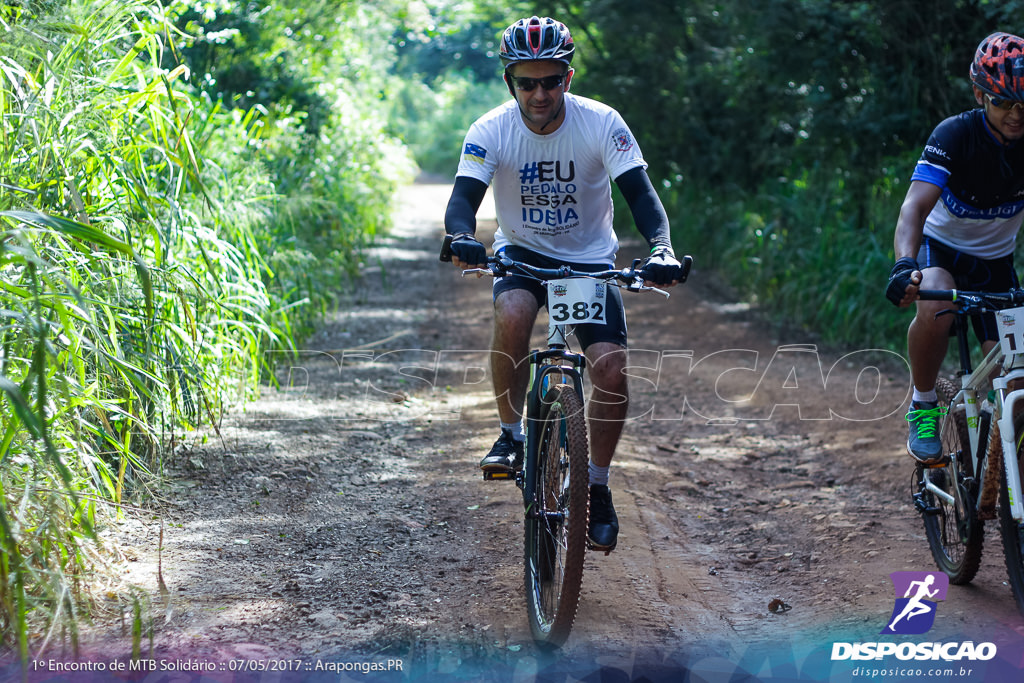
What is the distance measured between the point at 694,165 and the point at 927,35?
5.17 metres

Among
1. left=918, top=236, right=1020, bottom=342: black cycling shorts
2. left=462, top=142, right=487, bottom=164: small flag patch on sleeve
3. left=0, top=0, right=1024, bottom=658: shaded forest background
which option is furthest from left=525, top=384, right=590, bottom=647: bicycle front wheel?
left=918, top=236, right=1020, bottom=342: black cycling shorts

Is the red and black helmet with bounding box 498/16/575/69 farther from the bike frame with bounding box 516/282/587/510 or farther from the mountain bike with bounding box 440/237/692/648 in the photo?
the bike frame with bounding box 516/282/587/510

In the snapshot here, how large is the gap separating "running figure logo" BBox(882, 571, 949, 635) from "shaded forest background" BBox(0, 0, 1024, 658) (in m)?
2.73

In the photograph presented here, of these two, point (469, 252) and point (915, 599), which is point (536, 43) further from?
point (915, 599)

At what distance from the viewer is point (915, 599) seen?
3879 mm

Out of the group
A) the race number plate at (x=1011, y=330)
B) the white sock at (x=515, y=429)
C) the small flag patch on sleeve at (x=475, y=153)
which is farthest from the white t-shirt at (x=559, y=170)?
the race number plate at (x=1011, y=330)

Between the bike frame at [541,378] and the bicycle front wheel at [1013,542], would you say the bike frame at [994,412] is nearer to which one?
the bicycle front wheel at [1013,542]

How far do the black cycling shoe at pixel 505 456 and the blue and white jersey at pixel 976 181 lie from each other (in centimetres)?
200

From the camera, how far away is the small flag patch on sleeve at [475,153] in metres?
3.95

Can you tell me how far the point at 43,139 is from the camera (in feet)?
13.7

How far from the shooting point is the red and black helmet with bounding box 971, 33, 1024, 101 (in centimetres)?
368

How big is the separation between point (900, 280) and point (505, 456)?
163cm

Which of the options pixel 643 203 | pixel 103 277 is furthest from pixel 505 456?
pixel 103 277

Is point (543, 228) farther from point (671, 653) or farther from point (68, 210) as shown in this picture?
point (68, 210)
